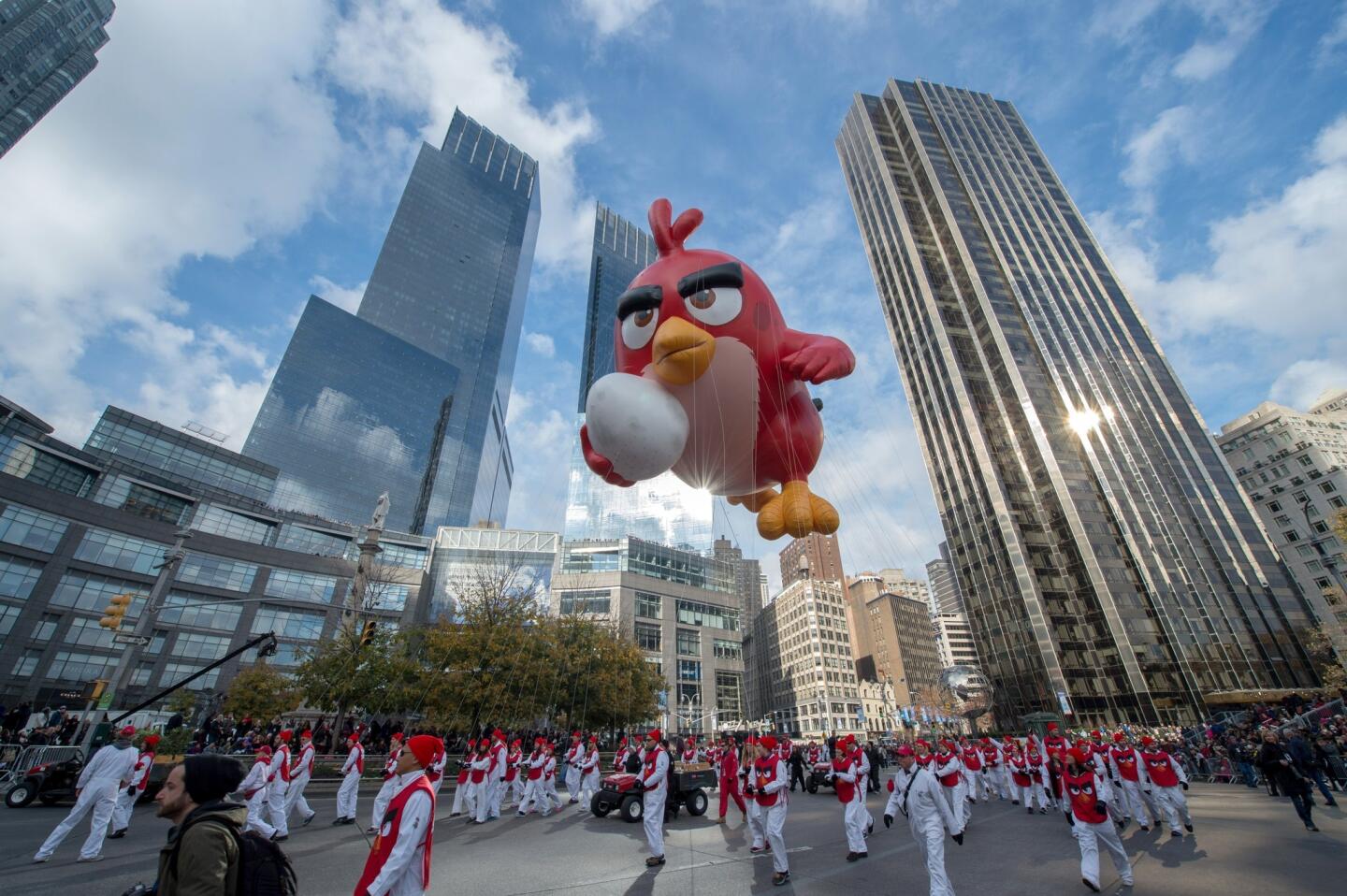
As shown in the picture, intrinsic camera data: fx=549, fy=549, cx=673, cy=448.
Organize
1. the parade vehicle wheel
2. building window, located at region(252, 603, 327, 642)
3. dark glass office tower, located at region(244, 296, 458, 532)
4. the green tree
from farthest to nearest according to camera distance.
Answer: dark glass office tower, located at region(244, 296, 458, 532) → building window, located at region(252, 603, 327, 642) → the green tree → the parade vehicle wheel

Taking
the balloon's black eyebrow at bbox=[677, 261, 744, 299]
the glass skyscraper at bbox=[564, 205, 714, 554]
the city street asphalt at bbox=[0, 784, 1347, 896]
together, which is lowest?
the city street asphalt at bbox=[0, 784, 1347, 896]

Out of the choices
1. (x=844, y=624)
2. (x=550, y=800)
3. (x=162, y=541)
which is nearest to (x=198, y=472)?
(x=162, y=541)

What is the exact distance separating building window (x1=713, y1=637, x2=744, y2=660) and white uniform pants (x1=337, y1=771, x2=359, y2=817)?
168ft

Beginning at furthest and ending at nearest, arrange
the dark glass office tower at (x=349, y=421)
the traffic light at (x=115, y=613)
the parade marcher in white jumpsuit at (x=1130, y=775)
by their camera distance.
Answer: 1. the dark glass office tower at (x=349, y=421)
2. the traffic light at (x=115, y=613)
3. the parade marcher in white jumpsuit at (x=1130, y=775)

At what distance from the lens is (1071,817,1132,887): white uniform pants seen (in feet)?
22.5

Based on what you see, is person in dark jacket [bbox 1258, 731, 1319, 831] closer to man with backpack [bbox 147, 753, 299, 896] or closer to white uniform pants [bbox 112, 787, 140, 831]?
man with backpack [bbox 147, 753, 299, 896]

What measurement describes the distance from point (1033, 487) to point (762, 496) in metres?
51.8

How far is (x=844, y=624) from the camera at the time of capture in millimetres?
90875

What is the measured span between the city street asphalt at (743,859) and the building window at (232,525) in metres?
43.6

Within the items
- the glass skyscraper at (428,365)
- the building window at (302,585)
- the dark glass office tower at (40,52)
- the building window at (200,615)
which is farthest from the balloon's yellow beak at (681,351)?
the dark glass office tower at (40,52)

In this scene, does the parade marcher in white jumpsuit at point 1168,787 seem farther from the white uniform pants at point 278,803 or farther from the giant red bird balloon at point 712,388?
the white uniform pants at point 278,803

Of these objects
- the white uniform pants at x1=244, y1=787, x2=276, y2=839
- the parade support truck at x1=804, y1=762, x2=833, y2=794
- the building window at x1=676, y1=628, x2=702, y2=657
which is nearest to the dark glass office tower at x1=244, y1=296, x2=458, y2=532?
the building window at x1=676, y1=628, x2=702, y2=657

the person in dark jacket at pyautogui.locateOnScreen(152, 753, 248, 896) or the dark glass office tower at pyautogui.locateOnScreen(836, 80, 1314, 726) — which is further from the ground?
the dark glass office tower at pyautogui.locateOnScreen(836, 80, 1314, 726)

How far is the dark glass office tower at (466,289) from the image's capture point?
116688 mm
